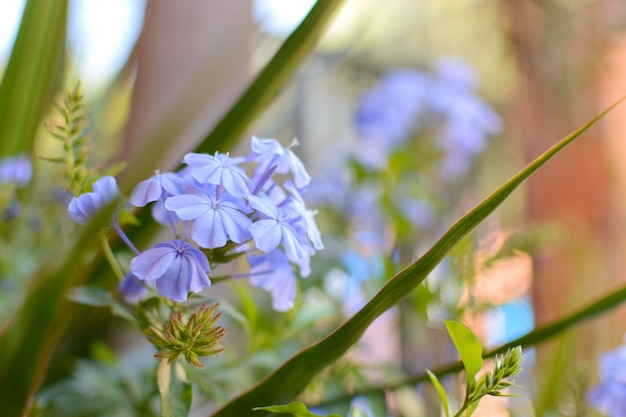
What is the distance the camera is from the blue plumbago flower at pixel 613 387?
374 millimetres

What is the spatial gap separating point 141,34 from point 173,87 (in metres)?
0.08

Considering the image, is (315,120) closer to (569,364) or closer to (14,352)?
(569,364)

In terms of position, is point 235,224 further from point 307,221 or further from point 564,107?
point 564,107

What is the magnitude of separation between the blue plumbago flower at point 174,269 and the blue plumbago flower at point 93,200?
0.11ft

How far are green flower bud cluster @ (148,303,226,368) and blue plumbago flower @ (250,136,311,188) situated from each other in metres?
0.07

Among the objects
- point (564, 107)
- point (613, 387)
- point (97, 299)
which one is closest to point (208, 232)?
point (97, 299)

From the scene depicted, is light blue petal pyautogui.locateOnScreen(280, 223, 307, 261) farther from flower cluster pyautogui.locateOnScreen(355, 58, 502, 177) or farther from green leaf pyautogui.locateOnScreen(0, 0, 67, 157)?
flower cluster pyautogui.locateOnScreen(355, 58, 502, 177)

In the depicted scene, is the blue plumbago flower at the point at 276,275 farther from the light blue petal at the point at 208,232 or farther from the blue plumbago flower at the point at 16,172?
the blue plumbago flower at the point at 16,172

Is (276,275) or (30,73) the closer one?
(276,275)

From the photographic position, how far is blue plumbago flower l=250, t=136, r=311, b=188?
31 centimetres

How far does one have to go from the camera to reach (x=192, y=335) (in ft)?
0.87

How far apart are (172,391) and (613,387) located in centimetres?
24

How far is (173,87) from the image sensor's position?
70cm

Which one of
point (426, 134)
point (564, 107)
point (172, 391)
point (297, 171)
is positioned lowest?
point (172, 391)
